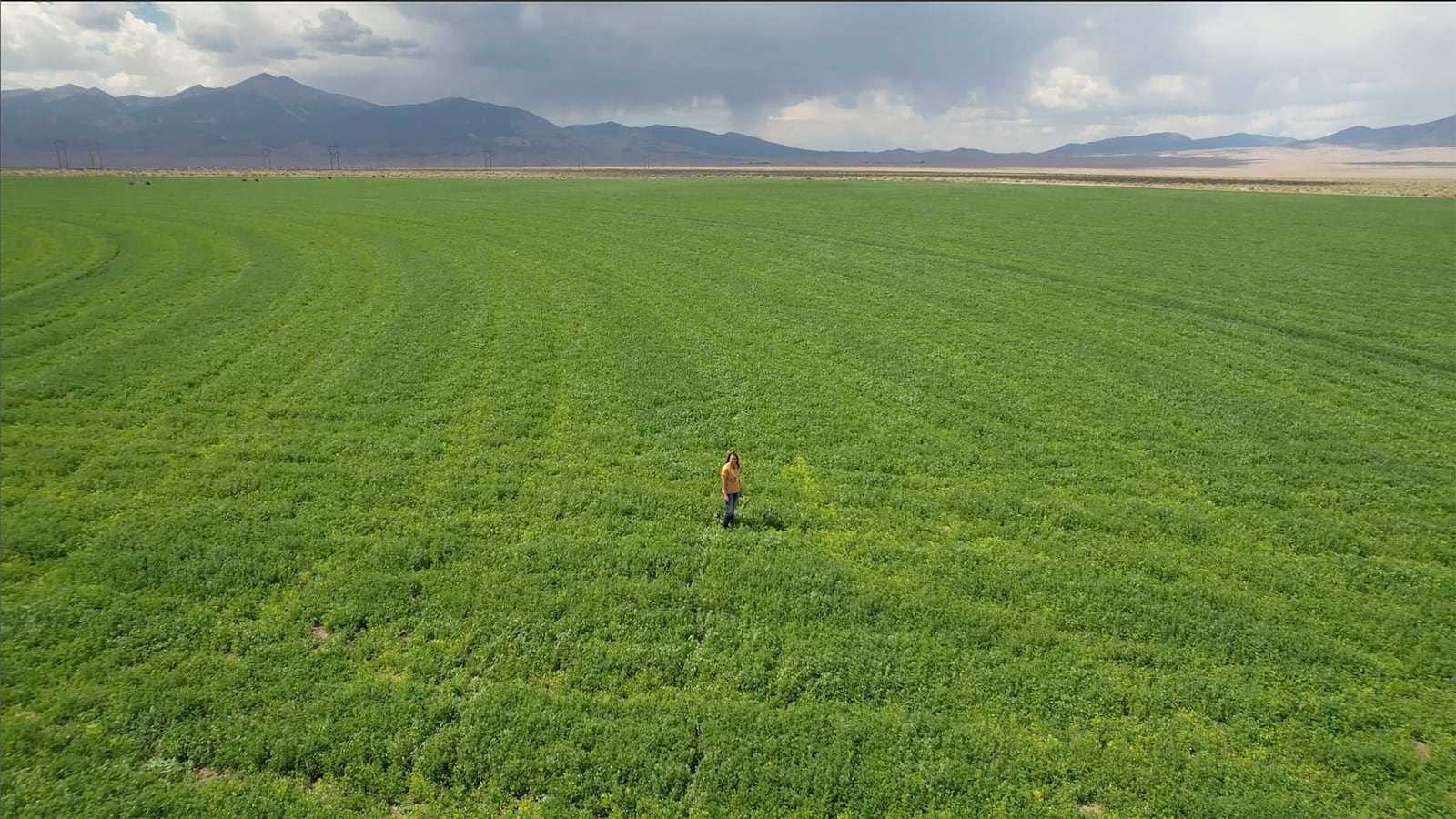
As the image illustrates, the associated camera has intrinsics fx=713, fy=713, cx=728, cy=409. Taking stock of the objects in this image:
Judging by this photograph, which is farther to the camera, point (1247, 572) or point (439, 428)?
point (439, 428)

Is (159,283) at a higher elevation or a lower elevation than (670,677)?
higher

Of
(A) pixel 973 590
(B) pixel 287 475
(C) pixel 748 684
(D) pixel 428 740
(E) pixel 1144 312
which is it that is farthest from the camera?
(E) pixel 1144 312

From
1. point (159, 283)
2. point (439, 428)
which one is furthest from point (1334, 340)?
point (159, 283)

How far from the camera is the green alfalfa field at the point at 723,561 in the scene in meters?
7.37

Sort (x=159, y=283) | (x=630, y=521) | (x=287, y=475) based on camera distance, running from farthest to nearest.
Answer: (x=159, y=283) → (x=287, y=475) → (x=630, y=521)

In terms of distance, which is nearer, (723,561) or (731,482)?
(723,561)

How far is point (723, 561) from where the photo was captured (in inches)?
424

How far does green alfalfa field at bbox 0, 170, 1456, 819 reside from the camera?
737 cm

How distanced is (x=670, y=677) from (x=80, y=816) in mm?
5786

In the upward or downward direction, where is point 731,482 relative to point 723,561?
upward

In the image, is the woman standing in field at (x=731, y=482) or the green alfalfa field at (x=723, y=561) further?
the woman standing in field at (x=731, y=482)

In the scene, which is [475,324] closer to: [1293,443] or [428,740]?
[428,740]

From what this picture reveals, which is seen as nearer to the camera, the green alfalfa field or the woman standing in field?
the green alfalfa field

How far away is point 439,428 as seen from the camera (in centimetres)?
1531
